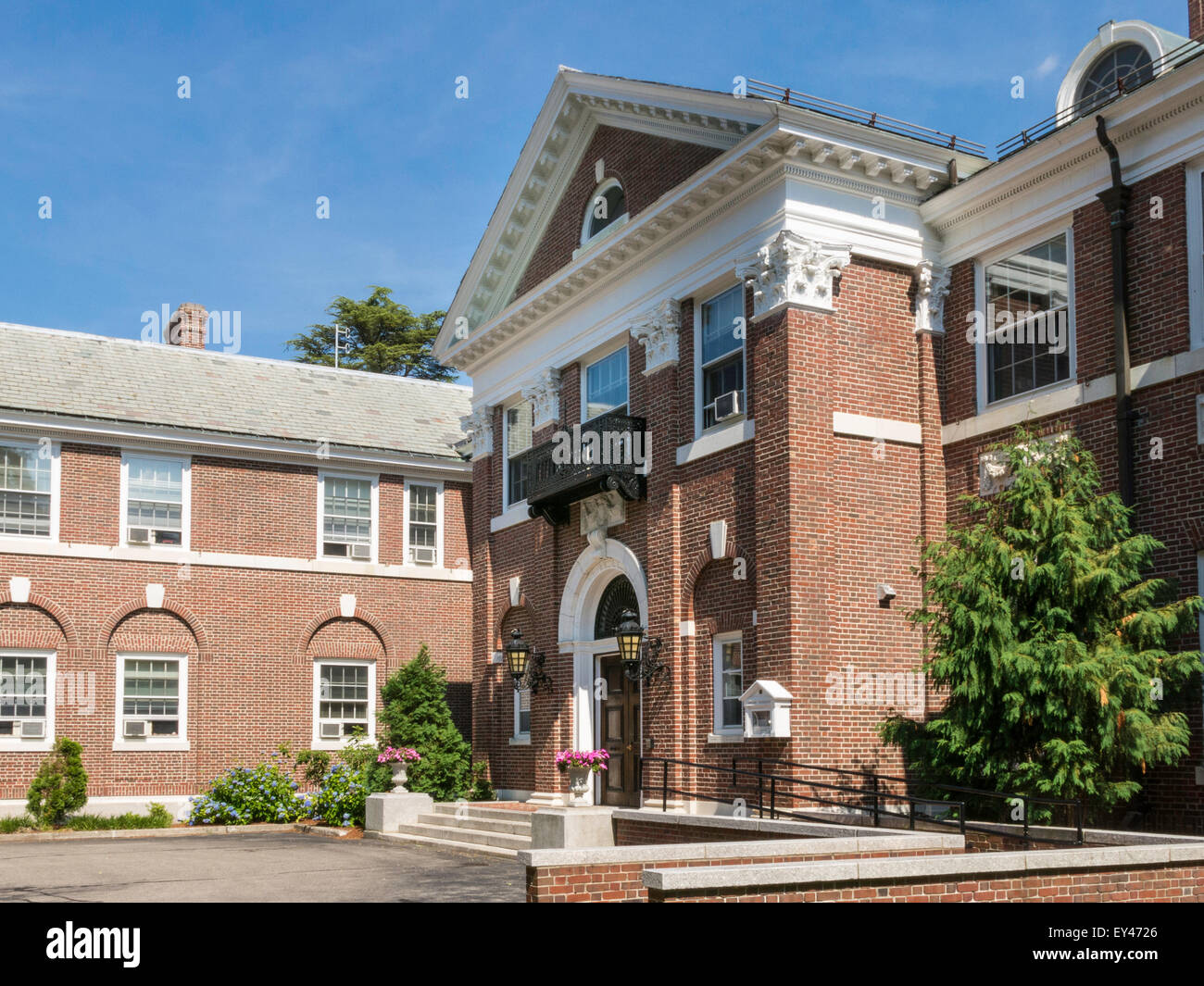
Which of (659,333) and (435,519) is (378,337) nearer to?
(435,519)

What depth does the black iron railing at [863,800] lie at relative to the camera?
45.3 ft

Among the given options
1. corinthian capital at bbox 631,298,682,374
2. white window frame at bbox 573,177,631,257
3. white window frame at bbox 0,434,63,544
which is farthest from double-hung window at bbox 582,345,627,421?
white window frame at bbox 0,434,63,544

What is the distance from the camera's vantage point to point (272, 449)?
92.6 feet

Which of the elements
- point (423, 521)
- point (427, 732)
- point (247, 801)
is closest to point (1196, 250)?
point (427, 732)

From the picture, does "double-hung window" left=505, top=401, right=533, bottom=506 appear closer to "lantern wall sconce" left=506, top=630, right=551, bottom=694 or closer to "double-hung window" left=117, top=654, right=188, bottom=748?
"lantern wall sconce" left=506, top=630, right=551, bottom=694

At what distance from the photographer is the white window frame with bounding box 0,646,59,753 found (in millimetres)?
25000

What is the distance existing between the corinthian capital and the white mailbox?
5.69 metres

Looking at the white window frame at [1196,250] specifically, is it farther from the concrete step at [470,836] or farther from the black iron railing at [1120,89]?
the concrete step at [470,836]

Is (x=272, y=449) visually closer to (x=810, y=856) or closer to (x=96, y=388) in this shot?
(x=96, y=388)

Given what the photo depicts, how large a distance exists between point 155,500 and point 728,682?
13.7m

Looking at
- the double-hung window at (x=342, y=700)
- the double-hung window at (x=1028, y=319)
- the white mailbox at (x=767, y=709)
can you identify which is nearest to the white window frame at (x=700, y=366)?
the double-hung window at (x=1028, y=319)

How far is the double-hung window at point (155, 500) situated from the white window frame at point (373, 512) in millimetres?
2897

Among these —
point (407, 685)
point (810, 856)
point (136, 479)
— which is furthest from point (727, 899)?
point (136, 479)

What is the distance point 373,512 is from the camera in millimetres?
29656
